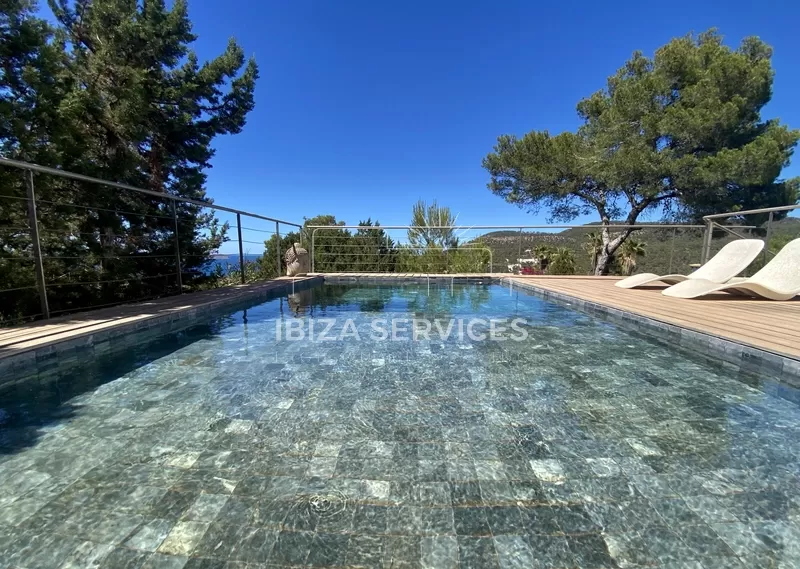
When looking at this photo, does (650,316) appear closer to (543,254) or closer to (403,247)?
(403,247)

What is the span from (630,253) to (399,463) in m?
10.5

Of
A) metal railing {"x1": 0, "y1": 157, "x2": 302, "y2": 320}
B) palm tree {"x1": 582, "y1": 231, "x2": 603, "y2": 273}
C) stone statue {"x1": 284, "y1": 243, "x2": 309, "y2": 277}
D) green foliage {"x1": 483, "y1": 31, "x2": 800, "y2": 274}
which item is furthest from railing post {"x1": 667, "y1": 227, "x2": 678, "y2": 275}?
metal railing {"x1": 0, "y1": 157, "x2": 302, "y2": 320}

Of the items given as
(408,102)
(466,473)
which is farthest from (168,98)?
(408,102)

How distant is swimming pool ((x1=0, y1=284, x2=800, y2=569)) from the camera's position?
952 mm

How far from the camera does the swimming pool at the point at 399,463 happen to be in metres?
0.95

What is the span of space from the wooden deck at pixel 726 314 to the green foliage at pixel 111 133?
18.1ft

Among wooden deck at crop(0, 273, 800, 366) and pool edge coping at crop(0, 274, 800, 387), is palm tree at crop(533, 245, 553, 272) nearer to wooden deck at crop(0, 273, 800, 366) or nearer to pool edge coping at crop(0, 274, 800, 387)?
wooden deck at crop(0, 273, 800, 366)

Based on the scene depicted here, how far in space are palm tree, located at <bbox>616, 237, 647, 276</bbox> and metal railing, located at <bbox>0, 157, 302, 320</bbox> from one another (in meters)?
9.16

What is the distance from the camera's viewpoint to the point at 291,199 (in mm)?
19109

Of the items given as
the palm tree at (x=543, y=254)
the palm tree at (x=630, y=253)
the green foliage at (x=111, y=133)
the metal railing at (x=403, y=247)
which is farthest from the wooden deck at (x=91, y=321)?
the palm tree at (x=630, y=253)

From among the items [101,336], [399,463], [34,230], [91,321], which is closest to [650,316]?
[399,463]

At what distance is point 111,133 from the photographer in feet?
15.8

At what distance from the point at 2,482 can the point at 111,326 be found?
192 cm

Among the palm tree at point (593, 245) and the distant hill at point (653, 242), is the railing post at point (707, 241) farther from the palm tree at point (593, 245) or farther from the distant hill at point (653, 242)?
the palm tree at point (593, 245)
